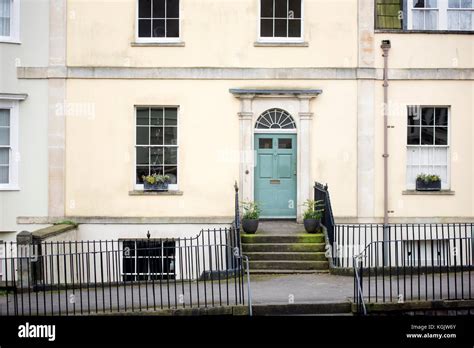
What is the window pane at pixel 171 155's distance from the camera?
22.1 m

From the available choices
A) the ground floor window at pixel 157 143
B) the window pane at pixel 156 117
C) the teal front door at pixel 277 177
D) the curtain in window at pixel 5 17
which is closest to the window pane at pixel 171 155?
the ground floor window at pixel 157 143

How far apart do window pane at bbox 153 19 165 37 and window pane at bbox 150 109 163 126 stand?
201 centimetres

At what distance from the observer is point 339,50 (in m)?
21.9

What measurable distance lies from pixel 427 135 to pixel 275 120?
4.05 m

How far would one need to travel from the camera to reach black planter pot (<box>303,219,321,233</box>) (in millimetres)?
19969

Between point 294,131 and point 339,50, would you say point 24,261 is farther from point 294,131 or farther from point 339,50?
point 339,50

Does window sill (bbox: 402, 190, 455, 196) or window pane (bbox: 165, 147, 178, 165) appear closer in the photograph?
window sill (bbox: 402, 190, 455, 196)

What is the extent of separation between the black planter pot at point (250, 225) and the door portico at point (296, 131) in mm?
1976

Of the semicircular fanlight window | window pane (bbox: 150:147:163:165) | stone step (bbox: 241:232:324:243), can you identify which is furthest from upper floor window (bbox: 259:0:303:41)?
stone step (bbox: 241:232:324:243)

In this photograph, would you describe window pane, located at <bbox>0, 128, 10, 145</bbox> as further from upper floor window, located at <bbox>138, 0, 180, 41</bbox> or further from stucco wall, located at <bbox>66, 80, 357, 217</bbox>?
upper floor window, located at <bbox>138, 0, 180, 41</bbox>

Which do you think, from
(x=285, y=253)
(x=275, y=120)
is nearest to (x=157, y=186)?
(x=275, y=120)

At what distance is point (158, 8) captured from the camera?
22094mm

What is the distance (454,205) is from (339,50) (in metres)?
5.09

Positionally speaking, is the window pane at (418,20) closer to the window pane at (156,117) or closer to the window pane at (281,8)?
the window pane at (281,8)
